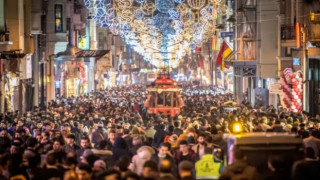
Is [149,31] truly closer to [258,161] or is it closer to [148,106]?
[148,106]

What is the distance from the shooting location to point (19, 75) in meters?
46.1

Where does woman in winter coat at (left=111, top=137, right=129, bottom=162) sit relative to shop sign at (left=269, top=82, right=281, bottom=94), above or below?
below

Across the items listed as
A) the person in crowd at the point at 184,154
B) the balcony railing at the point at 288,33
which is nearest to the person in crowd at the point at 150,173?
the person in crowd at the point at 184,154

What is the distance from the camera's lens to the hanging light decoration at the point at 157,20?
40750mm

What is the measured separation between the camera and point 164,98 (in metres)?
47.7

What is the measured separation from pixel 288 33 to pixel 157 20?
7.23 m

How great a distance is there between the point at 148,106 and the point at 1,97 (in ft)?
27.6

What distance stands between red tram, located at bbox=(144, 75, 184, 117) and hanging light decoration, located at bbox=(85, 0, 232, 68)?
124 inches

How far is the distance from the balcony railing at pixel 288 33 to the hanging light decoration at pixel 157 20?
12.0 ft

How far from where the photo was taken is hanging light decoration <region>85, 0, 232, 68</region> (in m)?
40.8

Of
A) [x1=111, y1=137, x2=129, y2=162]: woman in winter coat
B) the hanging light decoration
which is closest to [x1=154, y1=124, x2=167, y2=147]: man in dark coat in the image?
[x1=111, y1=137, x2=129, y2=162]: woman in winter coat

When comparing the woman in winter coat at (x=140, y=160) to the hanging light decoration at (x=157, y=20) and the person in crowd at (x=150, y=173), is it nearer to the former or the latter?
the person in crowd at (x=150, y=173)

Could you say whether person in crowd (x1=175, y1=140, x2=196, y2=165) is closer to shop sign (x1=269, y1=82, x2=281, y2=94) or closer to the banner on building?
the banner on building

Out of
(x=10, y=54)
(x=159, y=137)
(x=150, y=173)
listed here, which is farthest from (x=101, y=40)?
(x=150, y=173)
